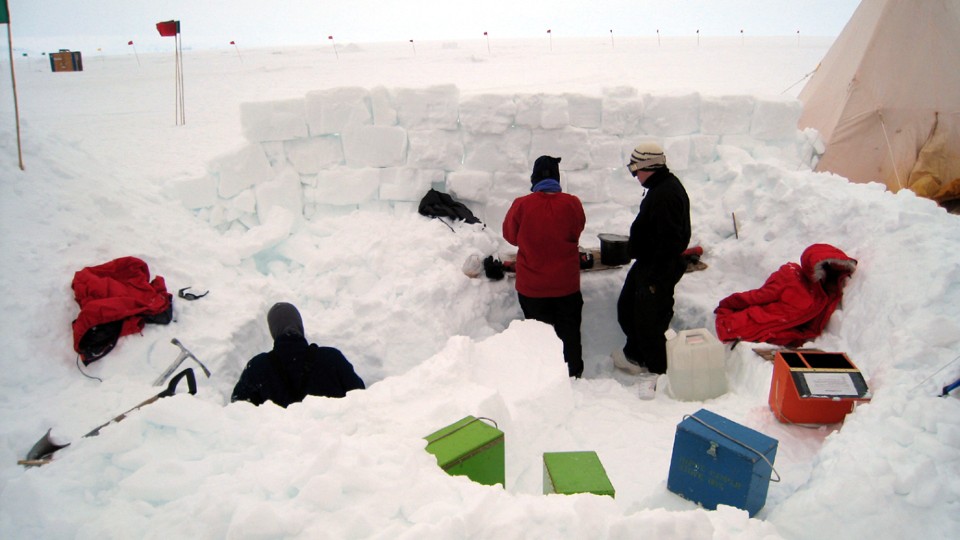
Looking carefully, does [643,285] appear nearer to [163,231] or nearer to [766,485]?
[766,485]

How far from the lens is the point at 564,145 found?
4.96 meters

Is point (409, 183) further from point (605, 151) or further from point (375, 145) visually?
point (605, 151)

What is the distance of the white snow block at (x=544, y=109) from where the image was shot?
483cm

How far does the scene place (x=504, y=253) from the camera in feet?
16.2

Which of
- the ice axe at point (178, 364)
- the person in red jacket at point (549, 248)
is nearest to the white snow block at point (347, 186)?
the person in red jacket at point (549, 248)

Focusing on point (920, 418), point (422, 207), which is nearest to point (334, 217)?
point (422, 207)

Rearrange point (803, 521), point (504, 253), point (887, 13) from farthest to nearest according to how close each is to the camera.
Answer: point (887, 13), point (504, 253), point (803, 521)

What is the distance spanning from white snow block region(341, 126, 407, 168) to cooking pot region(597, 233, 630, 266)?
2.03m

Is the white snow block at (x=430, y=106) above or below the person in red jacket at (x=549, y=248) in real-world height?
above

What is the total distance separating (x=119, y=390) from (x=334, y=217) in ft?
8.16

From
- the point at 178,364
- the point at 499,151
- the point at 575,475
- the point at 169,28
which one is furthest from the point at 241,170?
the point at 575,475

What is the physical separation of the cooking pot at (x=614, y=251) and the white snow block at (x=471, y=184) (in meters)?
1.19

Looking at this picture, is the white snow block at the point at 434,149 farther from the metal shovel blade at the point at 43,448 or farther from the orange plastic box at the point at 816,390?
the metal shovel blade at the point at 43,448

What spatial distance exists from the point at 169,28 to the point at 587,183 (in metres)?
6.21
